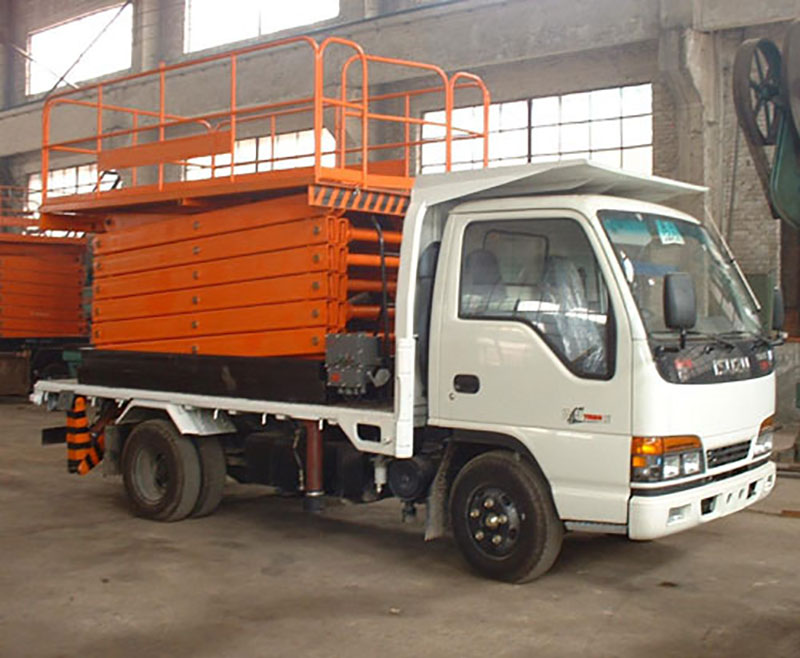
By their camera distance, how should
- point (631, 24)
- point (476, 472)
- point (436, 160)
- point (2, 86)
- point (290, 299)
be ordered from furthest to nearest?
point (2, 86)
point (436, 160)
point (631, 24)
point (290, 299)
point (476, 472)

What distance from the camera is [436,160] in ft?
56.2

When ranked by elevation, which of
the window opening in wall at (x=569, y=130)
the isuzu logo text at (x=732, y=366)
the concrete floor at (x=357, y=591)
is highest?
the window opening in wall at (x=569, y=130)

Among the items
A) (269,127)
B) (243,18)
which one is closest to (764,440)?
(269,127)

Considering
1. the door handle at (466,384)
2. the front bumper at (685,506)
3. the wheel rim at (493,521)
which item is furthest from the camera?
the door handle at (466,384)

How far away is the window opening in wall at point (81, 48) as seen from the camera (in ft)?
74.4

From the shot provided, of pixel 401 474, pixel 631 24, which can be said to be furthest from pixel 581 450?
pixel 631 24

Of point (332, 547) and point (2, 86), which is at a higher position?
point (2, 86)

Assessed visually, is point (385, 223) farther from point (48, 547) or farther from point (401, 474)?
point (48, 547)

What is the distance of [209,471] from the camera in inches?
298

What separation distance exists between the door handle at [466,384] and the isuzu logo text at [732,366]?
134 cm

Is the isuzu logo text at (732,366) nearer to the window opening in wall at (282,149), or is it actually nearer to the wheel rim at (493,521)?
the wheel rim at (493,521)

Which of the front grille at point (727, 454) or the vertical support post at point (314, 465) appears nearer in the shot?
the front grille at point (727, 454)

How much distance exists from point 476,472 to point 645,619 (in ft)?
4.08

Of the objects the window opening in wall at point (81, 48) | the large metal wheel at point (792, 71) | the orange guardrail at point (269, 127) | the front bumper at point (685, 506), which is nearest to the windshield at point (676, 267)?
the front bumper at point (685, 506)
